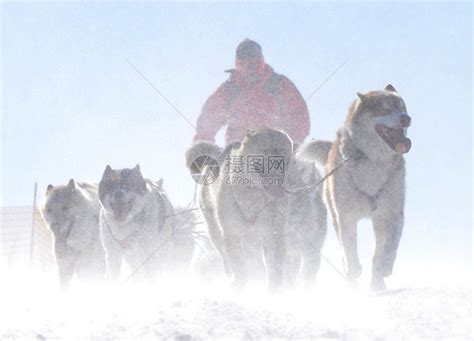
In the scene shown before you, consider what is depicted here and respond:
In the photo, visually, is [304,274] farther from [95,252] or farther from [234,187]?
[95,252]

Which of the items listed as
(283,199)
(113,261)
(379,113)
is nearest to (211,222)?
(283,199)

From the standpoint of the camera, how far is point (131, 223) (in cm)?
897

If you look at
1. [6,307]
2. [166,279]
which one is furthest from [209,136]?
[6,307]

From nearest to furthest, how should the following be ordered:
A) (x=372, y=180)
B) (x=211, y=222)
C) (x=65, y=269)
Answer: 1. (x=372, y=180)
2. (x=211, y=222)
3. (x=65, y=269)

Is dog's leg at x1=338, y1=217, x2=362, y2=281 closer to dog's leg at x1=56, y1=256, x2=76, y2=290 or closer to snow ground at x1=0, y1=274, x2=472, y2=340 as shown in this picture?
snow ground at x1=0, y1=274, x2=472, y2=340

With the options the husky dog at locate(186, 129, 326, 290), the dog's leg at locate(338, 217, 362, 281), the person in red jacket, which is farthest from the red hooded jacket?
the dog's leg at locate(338, 217, 362, 281)

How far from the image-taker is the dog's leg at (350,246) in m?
6.77

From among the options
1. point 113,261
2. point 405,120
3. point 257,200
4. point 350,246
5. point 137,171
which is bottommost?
point 113,261

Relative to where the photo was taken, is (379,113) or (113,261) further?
(113,261)

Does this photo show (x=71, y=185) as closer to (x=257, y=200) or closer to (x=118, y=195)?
(x=118, y=195)

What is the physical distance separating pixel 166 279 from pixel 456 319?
5.76 meters

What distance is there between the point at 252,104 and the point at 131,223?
213cm

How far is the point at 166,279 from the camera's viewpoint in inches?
378

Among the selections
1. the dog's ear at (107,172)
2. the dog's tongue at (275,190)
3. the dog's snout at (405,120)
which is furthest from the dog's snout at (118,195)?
the dog's snout at (405,120)
